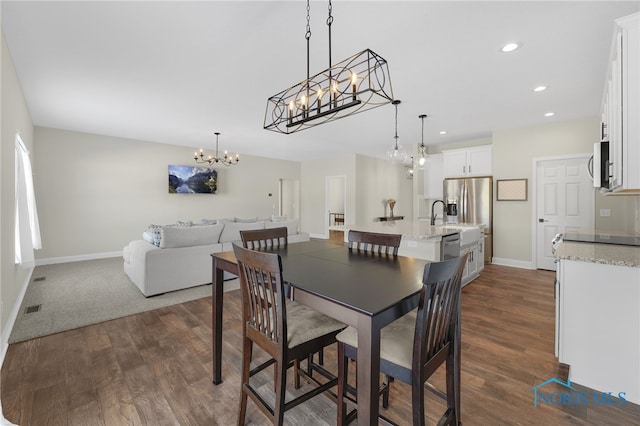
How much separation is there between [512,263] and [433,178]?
2.36m

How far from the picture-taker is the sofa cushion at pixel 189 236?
3.57m

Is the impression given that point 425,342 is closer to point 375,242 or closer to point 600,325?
point 375,242

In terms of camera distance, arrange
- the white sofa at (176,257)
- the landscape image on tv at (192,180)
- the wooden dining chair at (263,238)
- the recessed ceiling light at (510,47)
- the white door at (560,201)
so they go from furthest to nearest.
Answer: the landscape image on tv at (192,180) → the white door at (560,201) → the white sofa at (176,257) → the recessed ceiling light at (510,47) → the wooden dining chair at (263,238)

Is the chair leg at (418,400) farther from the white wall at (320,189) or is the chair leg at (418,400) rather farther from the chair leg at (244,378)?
the white wall at (320,189)

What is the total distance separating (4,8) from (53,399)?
9.16ft

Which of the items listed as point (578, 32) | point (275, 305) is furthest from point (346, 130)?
point (275, 305)

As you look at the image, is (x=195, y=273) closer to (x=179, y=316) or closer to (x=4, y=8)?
(x=179, y=316)

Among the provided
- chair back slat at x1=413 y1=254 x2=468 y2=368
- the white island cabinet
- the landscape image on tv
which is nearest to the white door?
the white island cabinet

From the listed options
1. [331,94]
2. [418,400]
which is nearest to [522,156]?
[331,94]

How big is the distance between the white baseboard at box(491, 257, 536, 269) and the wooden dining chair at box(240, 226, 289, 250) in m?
4.77

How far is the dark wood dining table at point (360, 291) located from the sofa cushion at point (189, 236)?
208cm

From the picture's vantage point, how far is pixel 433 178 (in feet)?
20.8

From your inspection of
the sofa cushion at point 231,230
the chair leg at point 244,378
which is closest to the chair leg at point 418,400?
the chair leg at point 244,378

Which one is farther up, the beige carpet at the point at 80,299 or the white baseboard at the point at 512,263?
the white baseboard at the point at 512,263
